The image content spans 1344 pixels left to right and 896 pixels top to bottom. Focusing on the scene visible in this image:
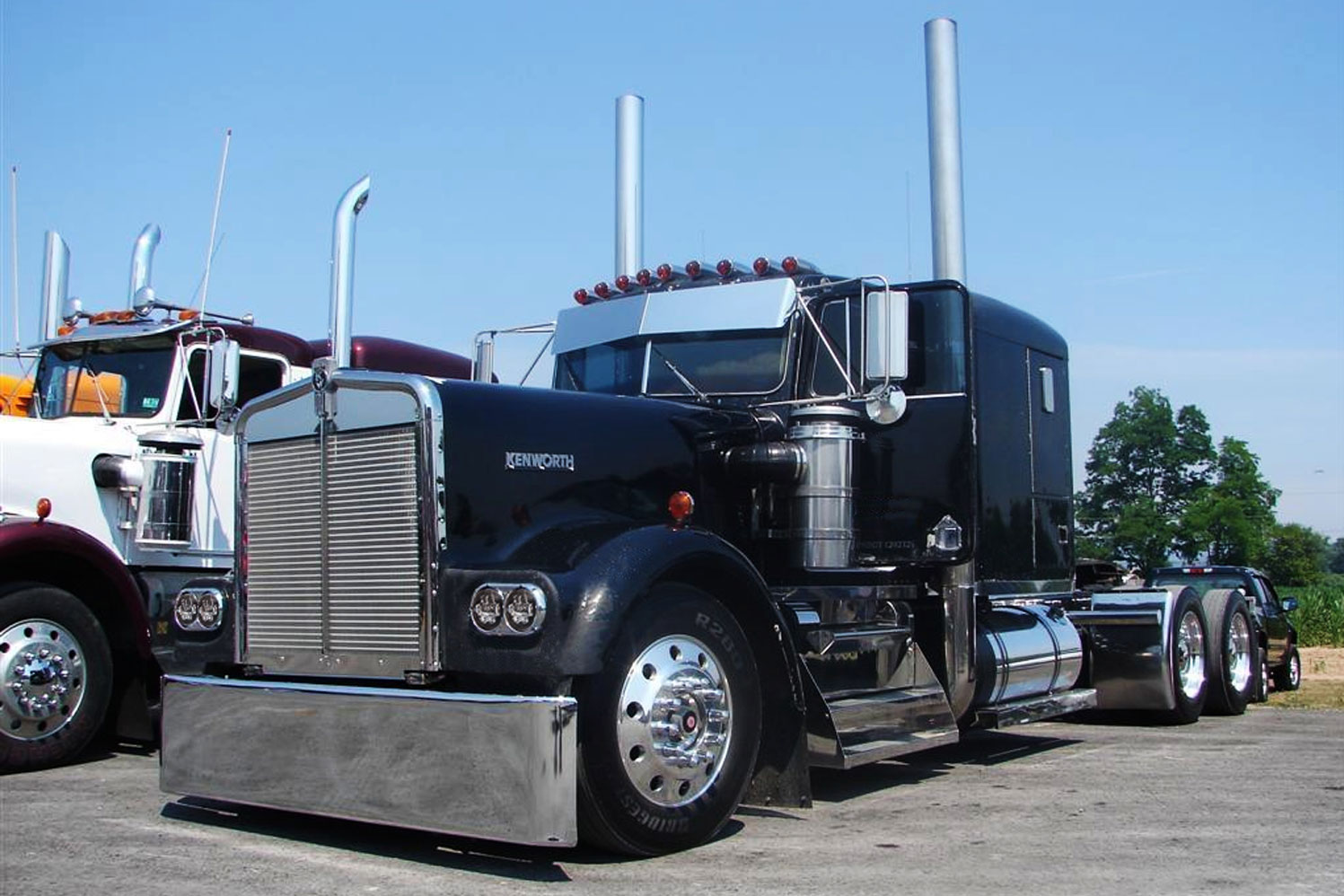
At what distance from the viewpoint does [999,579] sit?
8.31m

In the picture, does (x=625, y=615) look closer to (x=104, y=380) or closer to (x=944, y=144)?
(x=104, y=380)

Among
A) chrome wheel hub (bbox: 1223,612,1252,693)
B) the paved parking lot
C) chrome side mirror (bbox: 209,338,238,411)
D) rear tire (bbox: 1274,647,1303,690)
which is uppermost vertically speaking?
chrome side mirror (bbox: 209,338,238,411)

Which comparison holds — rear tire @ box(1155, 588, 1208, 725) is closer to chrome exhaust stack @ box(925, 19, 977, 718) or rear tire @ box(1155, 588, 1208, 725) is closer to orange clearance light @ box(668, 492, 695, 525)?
chrome exhaust stack @ box(925, 19, 977, 718)

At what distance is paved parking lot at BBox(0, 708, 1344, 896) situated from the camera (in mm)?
5008

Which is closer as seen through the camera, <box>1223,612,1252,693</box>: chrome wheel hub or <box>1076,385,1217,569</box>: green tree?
<box>1223,612,1252,693</box>: chrome wheel hub

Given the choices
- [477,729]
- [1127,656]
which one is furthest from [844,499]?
[1127,656]

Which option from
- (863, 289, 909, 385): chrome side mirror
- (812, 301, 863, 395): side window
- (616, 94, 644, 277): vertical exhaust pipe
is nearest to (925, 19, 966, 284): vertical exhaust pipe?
(616, 94, 644, 277): vertical exhaust pipe

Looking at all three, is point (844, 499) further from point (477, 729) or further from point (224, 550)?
point (224, 550)

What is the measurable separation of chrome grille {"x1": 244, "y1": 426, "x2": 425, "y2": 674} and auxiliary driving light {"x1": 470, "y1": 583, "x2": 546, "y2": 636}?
367 mm

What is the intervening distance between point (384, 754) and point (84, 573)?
14.5 ft

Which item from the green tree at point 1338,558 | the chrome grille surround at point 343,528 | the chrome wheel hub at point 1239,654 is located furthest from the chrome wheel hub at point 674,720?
the green tree at point 1338,558

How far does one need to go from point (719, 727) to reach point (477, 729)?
1.19 m

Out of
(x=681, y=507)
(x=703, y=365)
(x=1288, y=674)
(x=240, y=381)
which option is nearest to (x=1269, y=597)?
(x=1288, y=674)

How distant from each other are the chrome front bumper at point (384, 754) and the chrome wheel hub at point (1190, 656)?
7.61 meters
